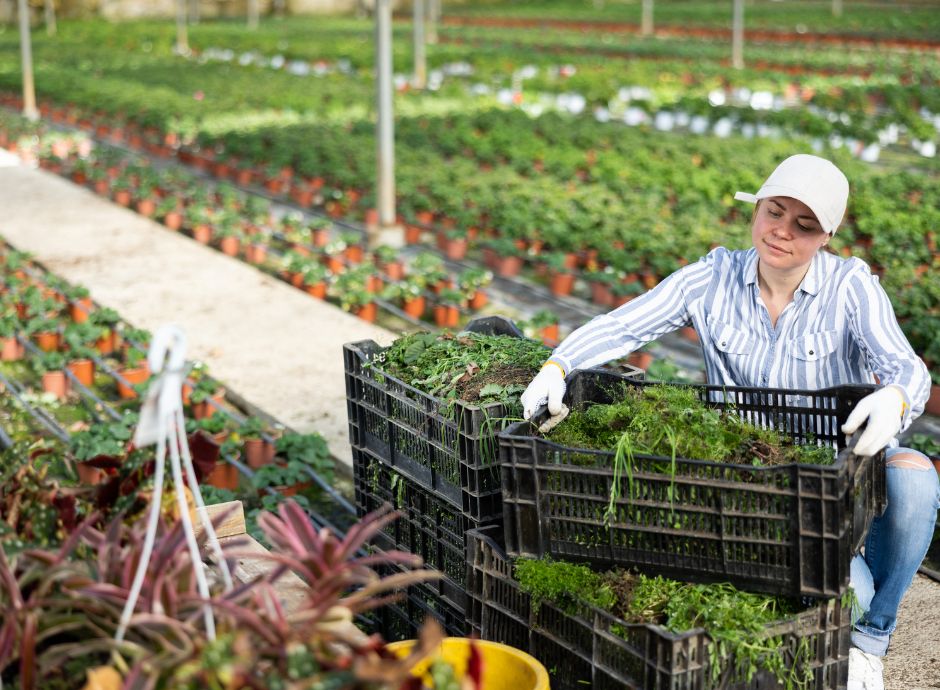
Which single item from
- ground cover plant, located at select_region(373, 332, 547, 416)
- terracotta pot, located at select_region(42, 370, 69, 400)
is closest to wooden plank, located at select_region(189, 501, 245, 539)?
ground cover plant, located at select_region(373, 332, 547, 416)

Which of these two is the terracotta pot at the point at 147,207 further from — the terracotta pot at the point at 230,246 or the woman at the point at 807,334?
the woman at the point at 807,334

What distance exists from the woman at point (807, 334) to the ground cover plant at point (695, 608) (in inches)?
18.3

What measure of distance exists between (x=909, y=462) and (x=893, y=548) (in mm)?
243

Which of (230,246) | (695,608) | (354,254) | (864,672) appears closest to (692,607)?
(695,608)

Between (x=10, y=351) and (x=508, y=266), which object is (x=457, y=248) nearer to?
(x=508, y=266)

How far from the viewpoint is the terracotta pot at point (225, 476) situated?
5348 millimetres

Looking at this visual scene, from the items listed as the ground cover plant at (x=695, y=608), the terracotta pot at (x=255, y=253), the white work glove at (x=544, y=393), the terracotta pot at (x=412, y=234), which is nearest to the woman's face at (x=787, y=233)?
the white work glove at (x=544, y=393)

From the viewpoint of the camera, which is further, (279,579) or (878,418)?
(279,579)

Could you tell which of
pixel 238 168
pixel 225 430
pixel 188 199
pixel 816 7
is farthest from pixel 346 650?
pixel 816 7

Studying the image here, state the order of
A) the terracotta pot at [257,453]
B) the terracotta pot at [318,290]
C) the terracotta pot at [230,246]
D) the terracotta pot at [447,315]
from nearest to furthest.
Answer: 1. the terracotta pot at [257,453]
2. the terracotta pot at [447,315]
3. the terracotta pot at [318,290]
4. the terracotta pot at [230,246]

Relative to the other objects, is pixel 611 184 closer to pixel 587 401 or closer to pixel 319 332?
Answer: pixel 319 332

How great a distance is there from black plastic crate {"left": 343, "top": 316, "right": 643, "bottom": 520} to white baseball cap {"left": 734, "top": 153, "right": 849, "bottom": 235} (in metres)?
0.64

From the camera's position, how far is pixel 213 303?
803cm

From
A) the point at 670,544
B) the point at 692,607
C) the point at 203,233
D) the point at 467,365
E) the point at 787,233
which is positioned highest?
the point at 787,233
